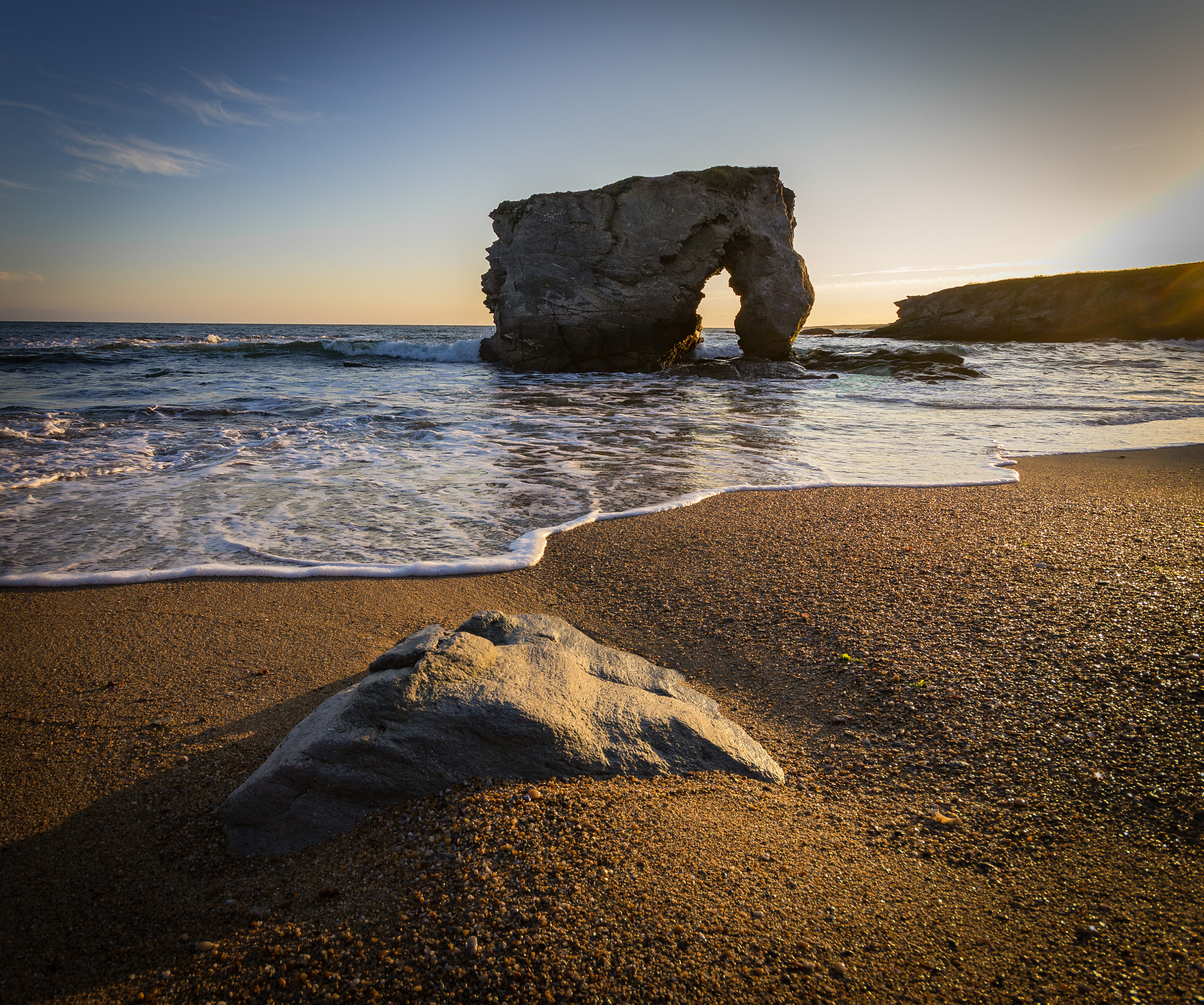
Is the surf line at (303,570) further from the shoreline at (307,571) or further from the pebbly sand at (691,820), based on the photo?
the pebbly sand at (691,820)

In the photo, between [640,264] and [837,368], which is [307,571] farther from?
[837,368]

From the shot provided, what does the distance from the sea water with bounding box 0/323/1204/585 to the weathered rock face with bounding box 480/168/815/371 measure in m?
2.89

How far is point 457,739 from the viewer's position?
162 cm

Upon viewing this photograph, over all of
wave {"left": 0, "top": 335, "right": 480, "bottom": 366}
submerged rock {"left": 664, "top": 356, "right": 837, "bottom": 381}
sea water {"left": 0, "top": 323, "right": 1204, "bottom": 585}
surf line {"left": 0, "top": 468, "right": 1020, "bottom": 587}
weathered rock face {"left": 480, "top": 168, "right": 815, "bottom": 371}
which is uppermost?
weathered rock face {"left": 480, "top": 168, "right": 815, "bottom": 371}

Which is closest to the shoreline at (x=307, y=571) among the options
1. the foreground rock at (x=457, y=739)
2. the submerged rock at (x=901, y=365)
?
the foreground rock at (x=457, y=739)

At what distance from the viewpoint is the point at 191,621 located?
2732 mm

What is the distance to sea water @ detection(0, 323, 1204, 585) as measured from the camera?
3709 millimetres

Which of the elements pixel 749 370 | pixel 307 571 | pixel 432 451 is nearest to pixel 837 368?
pixel 749 370

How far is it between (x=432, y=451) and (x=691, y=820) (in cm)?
583

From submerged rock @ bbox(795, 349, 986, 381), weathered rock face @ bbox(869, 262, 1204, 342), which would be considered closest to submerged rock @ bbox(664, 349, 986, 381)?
submerged rock @ bbox(795, 349, 986, 381)

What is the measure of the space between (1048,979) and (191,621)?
126 inches

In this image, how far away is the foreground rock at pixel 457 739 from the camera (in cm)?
153

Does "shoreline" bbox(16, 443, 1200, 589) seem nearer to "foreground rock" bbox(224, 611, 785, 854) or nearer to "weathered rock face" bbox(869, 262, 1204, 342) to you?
"foreground rock" bbox(224, 611, 785, 854)

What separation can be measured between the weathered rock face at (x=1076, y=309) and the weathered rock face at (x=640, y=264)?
27.6m
